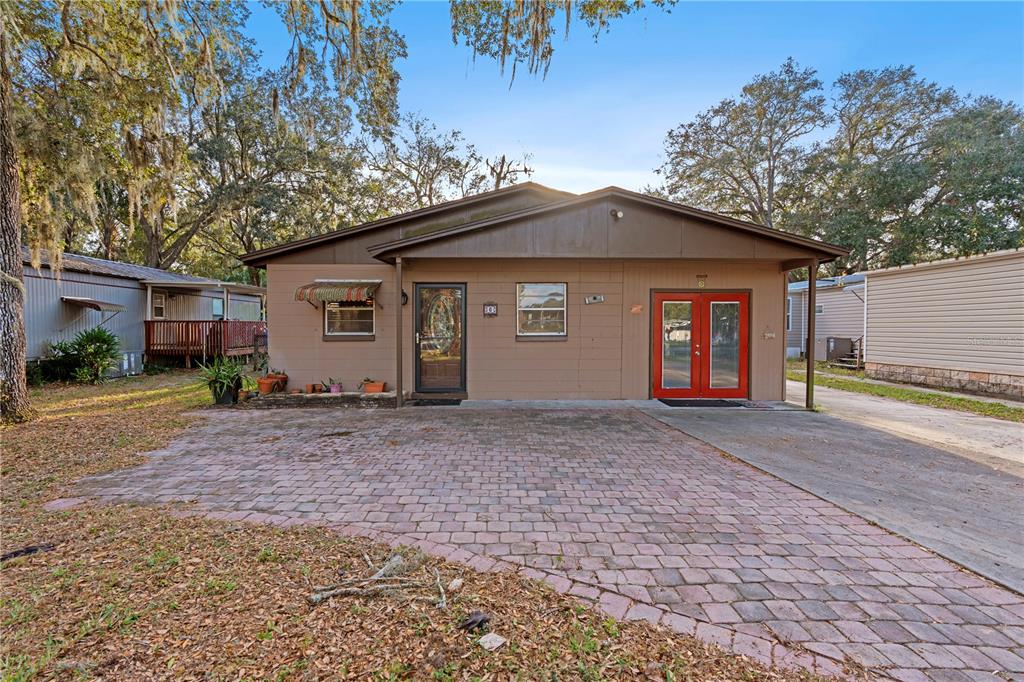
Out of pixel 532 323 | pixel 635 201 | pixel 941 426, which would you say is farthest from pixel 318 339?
pixel 941 426

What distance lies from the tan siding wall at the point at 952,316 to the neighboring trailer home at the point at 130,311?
20924 millimetres

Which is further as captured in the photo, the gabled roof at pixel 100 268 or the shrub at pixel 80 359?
the gabled roof at pixel 100 268

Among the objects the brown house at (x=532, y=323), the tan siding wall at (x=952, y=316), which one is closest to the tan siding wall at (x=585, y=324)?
the brown house at (x=532, y=323)

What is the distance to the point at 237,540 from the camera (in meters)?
3.22

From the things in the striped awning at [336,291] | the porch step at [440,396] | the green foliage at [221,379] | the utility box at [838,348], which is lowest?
the porch step at [440,396]

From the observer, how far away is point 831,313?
18.9 metres

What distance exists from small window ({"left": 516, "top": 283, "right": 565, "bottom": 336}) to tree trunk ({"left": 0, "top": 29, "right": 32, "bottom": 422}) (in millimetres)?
8315

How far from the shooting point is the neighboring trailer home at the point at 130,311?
12289 millimetres

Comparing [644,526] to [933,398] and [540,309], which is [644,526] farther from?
[933,398]

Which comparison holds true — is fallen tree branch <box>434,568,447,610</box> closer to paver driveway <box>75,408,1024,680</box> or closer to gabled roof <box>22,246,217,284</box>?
paver driveway <box>75,408,1024,680</box>

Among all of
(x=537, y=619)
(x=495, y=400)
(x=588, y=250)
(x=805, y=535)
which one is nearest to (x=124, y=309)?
(x=495, y=400)

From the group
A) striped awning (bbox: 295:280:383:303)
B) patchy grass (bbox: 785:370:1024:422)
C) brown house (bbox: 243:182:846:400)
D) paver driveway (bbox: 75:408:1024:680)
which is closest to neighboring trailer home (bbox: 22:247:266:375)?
striped awning (bbox: 295:280:383:303)

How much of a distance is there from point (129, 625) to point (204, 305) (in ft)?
66.3

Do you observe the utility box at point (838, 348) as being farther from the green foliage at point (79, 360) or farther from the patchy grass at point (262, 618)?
the green foliage at point (79, 360)
